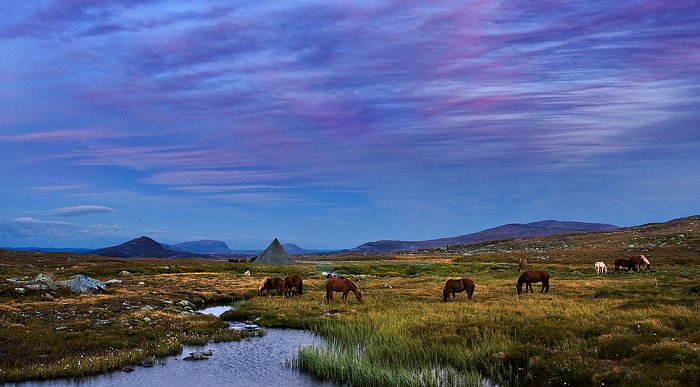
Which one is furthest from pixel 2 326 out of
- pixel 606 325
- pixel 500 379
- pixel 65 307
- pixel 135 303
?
pixel 606 325

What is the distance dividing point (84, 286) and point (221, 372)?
25.9m

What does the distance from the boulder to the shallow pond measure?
66.0ft

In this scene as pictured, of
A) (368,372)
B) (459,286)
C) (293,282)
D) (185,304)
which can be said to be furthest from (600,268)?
(368,372)

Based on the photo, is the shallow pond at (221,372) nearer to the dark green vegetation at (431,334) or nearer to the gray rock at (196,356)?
the gray rock at (196,356)

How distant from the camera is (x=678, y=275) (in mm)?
43938

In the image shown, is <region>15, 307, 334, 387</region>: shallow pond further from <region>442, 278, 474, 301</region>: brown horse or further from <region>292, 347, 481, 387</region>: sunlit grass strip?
<region>442, 278, 474, 301</region>: brown horse

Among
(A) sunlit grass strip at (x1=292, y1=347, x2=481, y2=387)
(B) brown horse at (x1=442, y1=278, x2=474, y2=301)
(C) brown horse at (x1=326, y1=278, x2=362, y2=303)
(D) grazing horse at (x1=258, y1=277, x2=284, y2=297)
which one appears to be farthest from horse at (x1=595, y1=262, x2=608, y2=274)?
(A) sunlit grass strip at (x1=292, y1=347, x2=481, y2=387)

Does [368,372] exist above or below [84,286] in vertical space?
below

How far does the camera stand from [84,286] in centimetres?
3822

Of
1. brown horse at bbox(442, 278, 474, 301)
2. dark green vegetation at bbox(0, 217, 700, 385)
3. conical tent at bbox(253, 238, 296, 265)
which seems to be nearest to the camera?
dark green vegetation at bbox(0, 217, 700, 385)

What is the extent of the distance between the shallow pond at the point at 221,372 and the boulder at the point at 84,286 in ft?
66.0

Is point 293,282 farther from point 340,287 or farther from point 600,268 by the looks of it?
point 600,268

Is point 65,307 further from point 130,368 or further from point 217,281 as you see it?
point 217,281

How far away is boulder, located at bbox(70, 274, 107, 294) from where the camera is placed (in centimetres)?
3741
